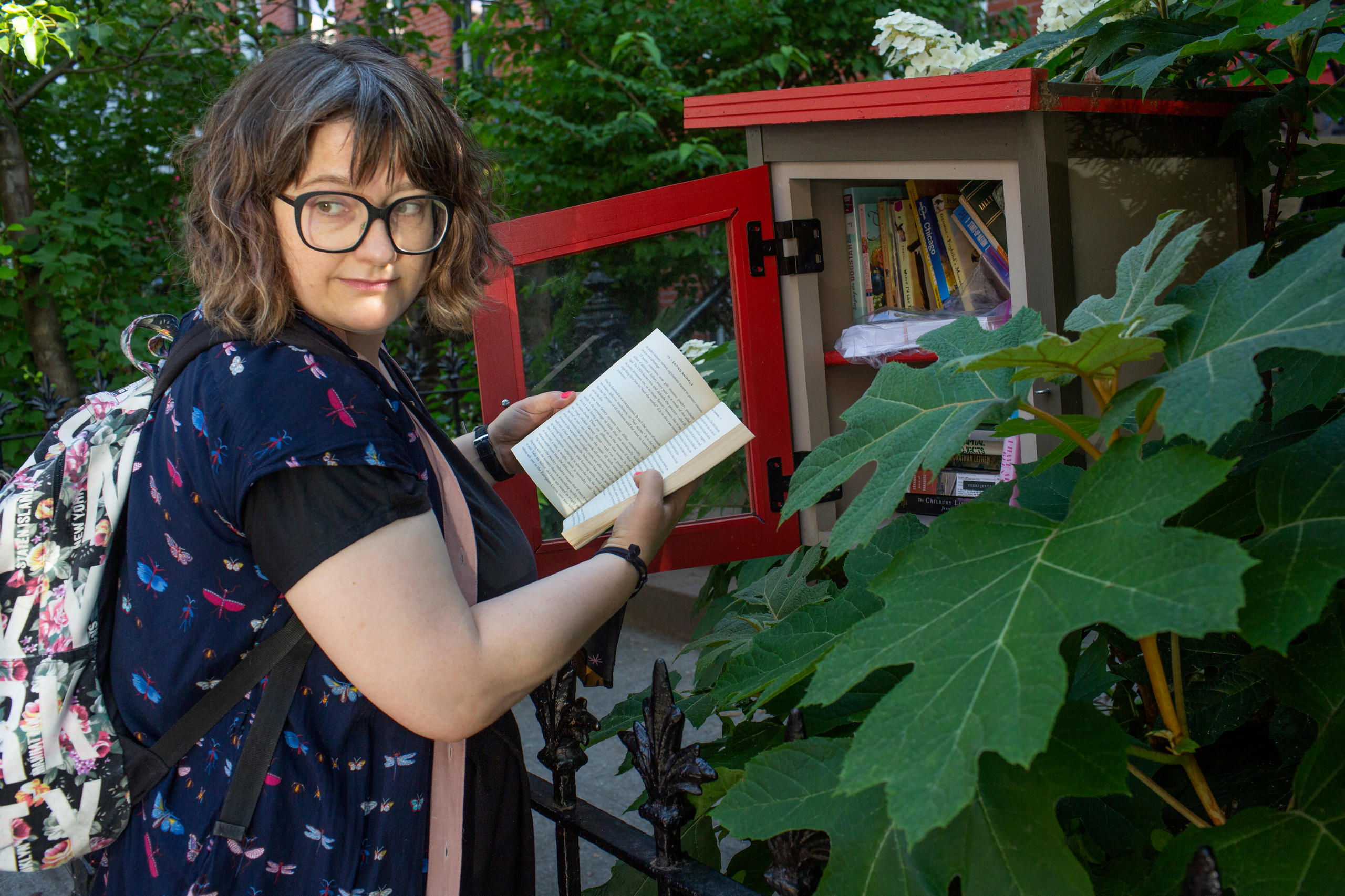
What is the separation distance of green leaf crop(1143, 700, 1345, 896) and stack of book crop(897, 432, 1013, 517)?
1.51m

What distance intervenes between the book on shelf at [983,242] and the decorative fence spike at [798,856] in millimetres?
1556

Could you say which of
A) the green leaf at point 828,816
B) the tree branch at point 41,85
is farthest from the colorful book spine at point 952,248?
the tree branch at point 41,85

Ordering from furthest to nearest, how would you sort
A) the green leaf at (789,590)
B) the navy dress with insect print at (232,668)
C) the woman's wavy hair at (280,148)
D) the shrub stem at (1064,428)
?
the green leaf at (789,590), the woman's wavy hair at (280,148), the navy dress with insect print at (232,668), the shrub stem at (1064,428)

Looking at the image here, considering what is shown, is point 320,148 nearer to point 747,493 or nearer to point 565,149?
point 747,493

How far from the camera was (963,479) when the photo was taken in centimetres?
237

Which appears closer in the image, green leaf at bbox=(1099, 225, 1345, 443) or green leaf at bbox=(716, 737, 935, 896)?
green leaf at bbox=(1099, 225, 1345, 443)

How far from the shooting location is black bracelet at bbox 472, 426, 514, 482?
1992 mm

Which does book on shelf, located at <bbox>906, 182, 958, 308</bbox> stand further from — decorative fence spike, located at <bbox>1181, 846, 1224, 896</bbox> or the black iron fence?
decorative fence spike, located at <bbox>1181, 846, 1224, 896</bbox>

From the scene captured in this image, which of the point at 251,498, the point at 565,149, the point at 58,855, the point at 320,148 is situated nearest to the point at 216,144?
the point at 320,148

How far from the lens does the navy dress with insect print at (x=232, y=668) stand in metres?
1.08

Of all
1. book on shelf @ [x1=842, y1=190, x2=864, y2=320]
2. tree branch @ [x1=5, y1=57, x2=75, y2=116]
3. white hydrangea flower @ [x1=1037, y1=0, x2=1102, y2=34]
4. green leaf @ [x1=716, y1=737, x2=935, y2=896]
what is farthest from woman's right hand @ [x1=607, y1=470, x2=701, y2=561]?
tree branch @ [x1=5, y1=57, x2=75, y2=116]

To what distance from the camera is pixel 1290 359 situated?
3.04ft

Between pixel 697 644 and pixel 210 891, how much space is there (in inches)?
26.4

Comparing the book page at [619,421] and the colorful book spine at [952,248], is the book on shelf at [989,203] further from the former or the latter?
the book page at [619,421]
